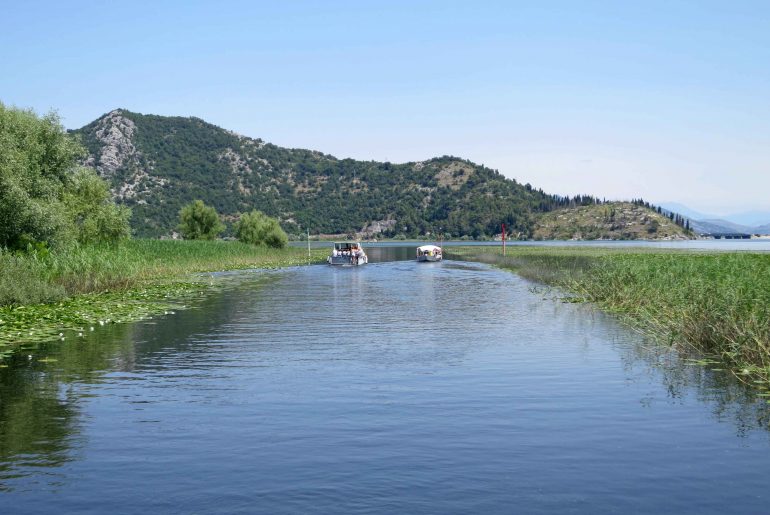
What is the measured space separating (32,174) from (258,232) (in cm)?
8188

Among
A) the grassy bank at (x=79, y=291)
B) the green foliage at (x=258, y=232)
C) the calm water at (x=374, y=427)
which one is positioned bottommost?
the calm water at (x=374, y=427)

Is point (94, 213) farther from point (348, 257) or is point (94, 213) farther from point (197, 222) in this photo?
point (197, 222)

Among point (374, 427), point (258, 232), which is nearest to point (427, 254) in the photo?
point (258, 232)

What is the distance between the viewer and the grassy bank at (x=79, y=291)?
30.6 meters

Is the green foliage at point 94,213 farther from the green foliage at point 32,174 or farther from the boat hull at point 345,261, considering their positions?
the boat hull at point 345,261

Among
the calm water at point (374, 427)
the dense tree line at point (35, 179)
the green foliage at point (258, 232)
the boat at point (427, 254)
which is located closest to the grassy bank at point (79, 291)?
the dense tree line at point (35, 179)

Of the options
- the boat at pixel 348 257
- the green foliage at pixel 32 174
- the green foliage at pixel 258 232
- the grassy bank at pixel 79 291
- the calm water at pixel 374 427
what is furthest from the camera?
the green foliage at pixel 258 232

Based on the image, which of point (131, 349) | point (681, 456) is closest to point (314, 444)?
point (681, 456)

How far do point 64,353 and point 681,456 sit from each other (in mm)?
19550

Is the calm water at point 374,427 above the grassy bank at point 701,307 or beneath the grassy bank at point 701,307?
beneath

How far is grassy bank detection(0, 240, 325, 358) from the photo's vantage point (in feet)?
100

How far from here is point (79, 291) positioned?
144ft

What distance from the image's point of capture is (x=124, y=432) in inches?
582

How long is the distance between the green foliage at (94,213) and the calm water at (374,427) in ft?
123
